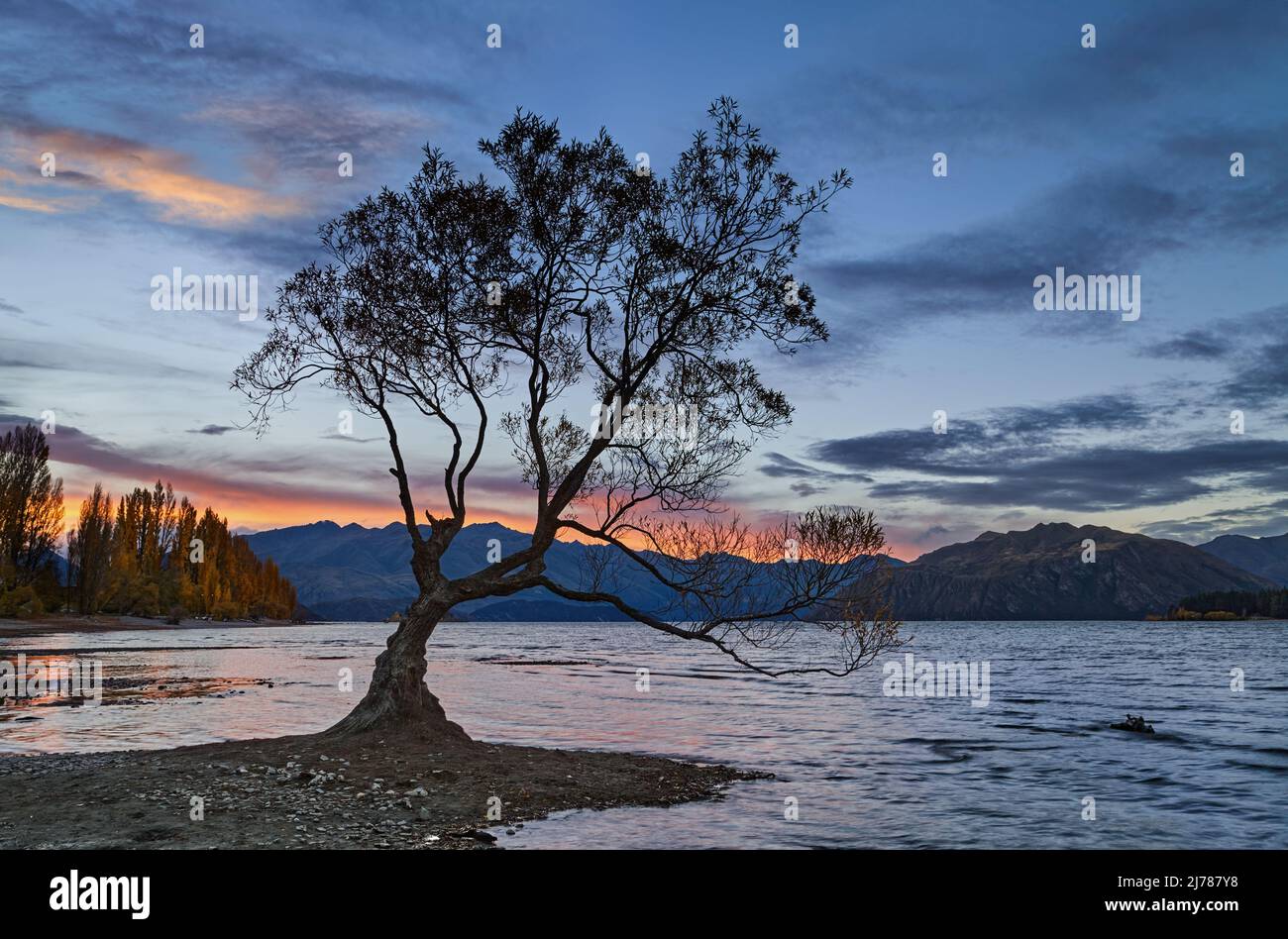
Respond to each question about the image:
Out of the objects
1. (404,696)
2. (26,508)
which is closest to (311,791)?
(404,696)

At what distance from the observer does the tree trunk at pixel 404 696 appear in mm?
27016

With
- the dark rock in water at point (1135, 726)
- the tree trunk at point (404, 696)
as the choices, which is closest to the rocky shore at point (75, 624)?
the tree trunk at point (404, 696)

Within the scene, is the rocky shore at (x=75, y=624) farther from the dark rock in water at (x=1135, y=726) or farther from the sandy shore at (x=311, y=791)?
the dark rock in water at (x=1135, y=726)

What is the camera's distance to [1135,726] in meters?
52.6

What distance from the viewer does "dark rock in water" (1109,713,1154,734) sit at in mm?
52200

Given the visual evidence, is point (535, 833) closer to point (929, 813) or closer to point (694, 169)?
point (929, 813)

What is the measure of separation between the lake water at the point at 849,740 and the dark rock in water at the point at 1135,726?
1.06 metres

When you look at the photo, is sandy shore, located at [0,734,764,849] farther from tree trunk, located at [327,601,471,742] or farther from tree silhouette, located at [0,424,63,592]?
tree silhouette, located at [0,424,63,592]

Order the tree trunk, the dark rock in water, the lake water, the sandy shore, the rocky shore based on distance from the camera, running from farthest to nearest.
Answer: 1. the rocky shore
2. the dark rock in water
3. the tree trunk
4. the lake water
5. the sandy shore

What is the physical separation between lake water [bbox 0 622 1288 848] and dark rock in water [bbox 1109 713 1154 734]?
1065 millimetres

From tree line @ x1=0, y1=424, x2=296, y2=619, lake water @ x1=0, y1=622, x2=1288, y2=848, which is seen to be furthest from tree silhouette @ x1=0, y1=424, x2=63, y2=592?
lake water @ x1=0, y1=622, x2=1288, y2=848

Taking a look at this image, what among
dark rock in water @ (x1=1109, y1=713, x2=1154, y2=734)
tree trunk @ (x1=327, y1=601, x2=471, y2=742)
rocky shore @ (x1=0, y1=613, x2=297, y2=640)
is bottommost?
rocky shore @ (x1=0, y1=613, x2=297, y2=640)
